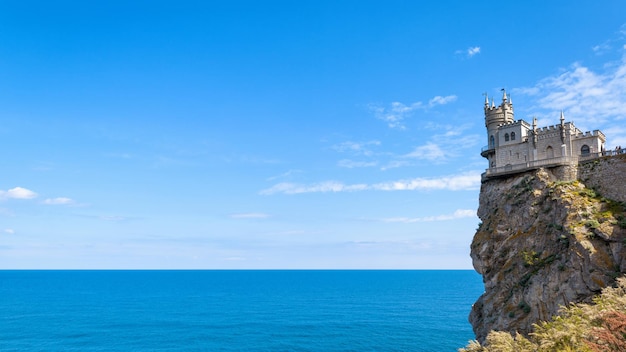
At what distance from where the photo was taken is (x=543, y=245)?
47969 millimetres

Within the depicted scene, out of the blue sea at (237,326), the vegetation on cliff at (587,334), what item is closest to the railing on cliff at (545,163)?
the vegetation on cliff at (587,334)

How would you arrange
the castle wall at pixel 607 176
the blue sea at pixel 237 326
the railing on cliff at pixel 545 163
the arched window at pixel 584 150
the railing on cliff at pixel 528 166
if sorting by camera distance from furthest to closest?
the blue sea at pixel 237 326 < the railing on cliff at pixel 528 166 < the arched window at pixel 584 150 < the railing on cliff at pixel 545 163 < the castle wall at pixel 607 176

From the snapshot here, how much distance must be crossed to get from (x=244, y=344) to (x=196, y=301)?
7903cm

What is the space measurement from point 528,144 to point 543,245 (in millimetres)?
13453

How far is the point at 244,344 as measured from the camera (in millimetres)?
81625

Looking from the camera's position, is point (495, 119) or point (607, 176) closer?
point (607, 176)

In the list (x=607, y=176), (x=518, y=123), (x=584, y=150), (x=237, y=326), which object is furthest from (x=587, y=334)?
(x=237, y=326)

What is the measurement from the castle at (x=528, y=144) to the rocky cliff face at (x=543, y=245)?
1530mm

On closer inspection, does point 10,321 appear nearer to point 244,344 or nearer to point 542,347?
point 244,344

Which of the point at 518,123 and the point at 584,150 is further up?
the point at 518,123

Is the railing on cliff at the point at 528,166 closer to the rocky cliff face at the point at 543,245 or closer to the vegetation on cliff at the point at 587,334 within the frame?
the rocky cliff face at the point at 543,245

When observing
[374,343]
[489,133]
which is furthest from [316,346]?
[489,133]

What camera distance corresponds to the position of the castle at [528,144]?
2004 inches

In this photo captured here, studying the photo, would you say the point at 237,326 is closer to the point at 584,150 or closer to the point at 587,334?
the point at 584,150
